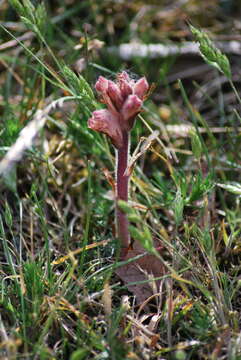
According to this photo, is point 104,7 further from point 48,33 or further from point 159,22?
point 48,33

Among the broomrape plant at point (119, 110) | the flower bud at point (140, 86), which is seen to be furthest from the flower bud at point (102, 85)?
the flower bud at point (140, 86)

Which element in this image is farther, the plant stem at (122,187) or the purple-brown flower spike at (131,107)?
the plant stem at (122,187)

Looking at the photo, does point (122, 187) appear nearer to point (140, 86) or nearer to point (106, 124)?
point (106, 124)

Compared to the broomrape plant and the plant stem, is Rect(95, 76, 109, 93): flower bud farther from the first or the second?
the plant stem

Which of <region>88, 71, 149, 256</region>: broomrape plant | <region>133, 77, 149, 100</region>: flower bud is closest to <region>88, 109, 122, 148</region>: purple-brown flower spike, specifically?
<region>88, 71, 149, 256</region>: broomrape plant

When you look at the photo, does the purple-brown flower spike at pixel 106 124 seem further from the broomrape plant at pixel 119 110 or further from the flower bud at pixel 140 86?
the flower bud at pixel 140 86

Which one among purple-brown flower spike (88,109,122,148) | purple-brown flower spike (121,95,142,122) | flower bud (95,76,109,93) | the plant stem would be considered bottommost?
the plant stem

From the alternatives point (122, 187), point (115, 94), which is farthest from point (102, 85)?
point (122, 187)
